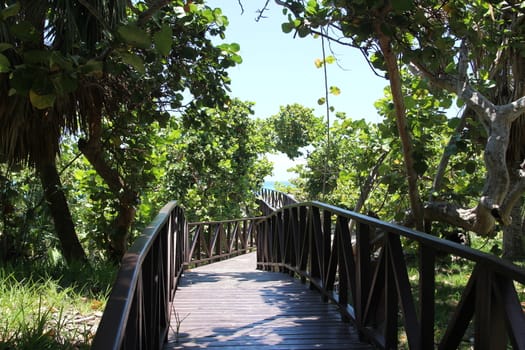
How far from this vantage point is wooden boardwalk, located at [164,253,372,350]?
3.45 m

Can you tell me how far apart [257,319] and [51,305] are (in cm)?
158

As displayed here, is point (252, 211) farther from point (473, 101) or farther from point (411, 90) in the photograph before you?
point (473, 101)

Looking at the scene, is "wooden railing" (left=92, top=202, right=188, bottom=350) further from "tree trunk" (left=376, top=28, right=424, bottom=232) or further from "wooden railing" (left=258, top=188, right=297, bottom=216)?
"wooden railing" (left=258, top=188, right=297, bottom=216)

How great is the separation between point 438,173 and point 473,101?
0.86 metres

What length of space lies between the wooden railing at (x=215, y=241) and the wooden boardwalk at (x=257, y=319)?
17.1 feet

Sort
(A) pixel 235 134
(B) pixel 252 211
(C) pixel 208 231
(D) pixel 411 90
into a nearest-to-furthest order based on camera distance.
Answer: (D) pixel 411 90
(C) pixel 208 231
(A) pixel 235 134
(B) pixel 252 211

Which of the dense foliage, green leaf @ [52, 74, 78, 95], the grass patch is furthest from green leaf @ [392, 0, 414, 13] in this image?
the grass patch

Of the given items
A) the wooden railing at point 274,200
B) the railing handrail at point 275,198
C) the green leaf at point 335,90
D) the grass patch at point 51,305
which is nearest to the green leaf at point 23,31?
the grass patch at point 51,305

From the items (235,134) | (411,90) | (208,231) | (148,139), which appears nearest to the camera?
(411,90)

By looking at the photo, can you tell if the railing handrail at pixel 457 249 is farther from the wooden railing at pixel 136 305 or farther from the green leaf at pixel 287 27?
the green leaf at pixel 287 27

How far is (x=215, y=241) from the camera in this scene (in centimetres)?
1275

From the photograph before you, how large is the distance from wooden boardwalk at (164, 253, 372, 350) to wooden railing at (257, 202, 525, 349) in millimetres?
161

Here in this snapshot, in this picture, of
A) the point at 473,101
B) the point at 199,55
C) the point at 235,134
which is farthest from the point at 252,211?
the point at 473,101

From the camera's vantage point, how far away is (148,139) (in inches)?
264
